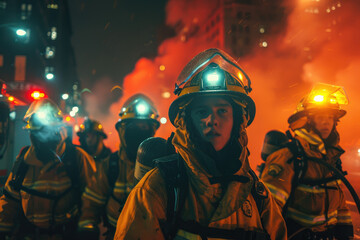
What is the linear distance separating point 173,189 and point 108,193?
221 cm

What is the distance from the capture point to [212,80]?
6.63ft

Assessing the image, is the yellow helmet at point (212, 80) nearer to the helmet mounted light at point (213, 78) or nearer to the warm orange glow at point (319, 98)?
the helmet mounted light at point (213, 78)

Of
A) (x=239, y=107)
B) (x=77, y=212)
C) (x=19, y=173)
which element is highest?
(x=239, y=107)

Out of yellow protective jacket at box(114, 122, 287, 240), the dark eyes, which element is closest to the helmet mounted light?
the dark eyes

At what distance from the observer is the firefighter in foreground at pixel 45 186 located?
3.46 metres

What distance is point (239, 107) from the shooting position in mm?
2236

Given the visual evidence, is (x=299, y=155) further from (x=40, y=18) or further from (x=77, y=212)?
(x=40, y=18)

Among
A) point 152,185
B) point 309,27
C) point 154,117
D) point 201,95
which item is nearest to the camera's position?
point 152,185

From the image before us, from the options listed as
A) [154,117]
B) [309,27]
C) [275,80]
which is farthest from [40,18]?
[154,117]

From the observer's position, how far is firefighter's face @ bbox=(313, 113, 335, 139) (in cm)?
369

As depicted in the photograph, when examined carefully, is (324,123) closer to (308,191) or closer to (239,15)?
(308,191)

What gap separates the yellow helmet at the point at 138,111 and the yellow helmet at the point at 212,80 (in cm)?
216

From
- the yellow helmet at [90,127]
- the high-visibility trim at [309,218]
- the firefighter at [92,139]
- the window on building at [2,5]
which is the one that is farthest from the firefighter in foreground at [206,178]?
the window on building at [2,5]

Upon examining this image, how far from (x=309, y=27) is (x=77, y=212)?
103 feet
